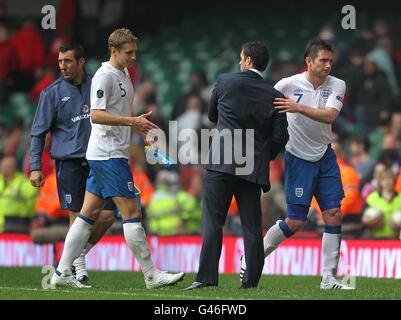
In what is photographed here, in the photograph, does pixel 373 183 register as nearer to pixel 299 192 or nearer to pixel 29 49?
pixel 299 192

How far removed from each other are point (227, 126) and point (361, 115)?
9.43 m

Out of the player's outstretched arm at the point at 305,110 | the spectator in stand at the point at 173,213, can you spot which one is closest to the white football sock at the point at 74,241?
the player's outstretched arm at the point at 305,110

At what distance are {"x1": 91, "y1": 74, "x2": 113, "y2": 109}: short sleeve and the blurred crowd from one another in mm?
2280

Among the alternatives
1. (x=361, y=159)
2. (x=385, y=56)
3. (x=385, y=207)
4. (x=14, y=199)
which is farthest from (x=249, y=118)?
(x=385, y=56)

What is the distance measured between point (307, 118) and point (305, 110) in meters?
0.69

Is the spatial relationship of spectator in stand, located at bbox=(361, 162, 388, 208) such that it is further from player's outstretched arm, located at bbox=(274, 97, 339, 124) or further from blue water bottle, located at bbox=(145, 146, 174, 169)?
blue water bottle, located at bbox=(145, 146, 174, 169)

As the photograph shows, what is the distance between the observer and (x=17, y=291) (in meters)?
11.6

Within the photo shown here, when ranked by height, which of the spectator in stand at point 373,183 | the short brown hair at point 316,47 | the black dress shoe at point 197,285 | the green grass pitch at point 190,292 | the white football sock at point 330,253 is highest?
the short brown hair at point 316,47

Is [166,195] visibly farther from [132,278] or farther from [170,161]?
[170,161]

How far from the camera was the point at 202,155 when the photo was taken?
19969 mm

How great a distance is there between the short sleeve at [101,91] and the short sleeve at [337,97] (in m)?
2.10

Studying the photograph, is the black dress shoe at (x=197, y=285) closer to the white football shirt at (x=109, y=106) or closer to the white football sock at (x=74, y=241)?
the white football sock at (x=74, y=241)

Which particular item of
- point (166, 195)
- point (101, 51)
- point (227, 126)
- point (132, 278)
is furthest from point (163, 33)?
point (227, 126)

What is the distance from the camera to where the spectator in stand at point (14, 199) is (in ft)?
62.6
